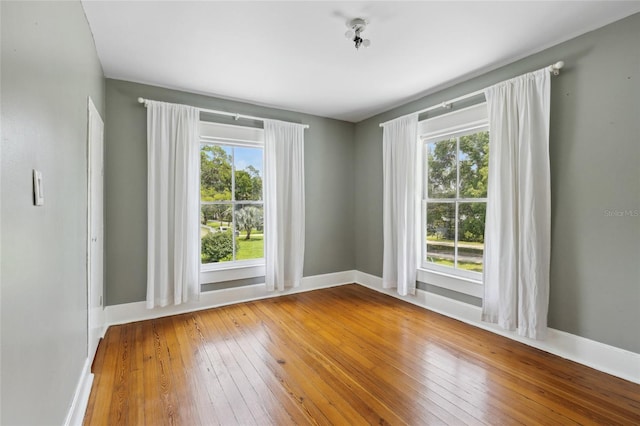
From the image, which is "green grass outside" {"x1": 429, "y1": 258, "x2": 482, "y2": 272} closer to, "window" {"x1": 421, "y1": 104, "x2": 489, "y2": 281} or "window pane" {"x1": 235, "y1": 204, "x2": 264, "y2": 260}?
"window" {"x1": 421, "y1": 104, "x2": 489, "y2": 281}

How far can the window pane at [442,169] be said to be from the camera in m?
3.42

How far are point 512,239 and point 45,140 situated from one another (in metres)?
3.20

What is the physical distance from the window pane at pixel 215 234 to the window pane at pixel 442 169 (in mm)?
2554

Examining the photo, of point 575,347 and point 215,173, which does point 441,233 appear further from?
point 215,173

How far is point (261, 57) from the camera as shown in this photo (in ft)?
8.77

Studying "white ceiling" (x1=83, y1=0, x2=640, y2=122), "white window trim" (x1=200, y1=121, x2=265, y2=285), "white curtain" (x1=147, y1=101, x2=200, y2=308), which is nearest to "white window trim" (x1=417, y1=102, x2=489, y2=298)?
"white ceiling" (x1=83, y1=0, x2=640, y2=122)

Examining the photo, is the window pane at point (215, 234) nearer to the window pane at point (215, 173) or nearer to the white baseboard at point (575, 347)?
the window pane at point (215, 173)

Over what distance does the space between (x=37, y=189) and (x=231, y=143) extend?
107 inches

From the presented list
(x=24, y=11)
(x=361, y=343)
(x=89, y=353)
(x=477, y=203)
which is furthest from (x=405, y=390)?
(x=24, y=11)

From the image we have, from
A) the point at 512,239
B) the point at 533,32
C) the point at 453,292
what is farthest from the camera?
the point at 453,292

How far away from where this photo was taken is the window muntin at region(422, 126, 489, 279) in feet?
10.3

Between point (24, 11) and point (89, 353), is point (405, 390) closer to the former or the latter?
point (89, 353)

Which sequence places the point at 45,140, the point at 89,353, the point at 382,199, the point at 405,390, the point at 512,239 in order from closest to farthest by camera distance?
the point at 45,140, the point at 405,390, the point at 89,353, the point at 512,239, the point at 382,199

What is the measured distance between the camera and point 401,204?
12.3ft
